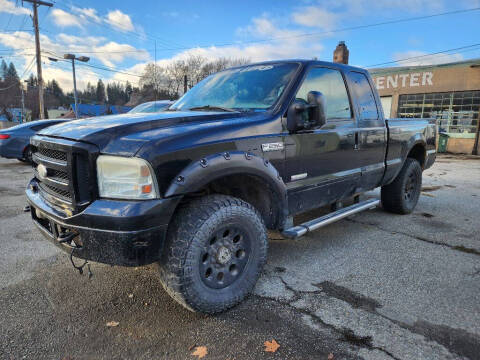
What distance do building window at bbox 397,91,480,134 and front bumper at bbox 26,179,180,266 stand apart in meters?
18.3

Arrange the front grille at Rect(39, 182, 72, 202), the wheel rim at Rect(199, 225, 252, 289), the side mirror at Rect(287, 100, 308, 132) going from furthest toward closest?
the side mirror at Rect(287, 100, 308, 132), the wheel rim at Rect(199, 225, 252, 289), the front grille at Rect(39, 182, 72, 202)

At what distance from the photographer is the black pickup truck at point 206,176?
198 cm

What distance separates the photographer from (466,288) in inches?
110

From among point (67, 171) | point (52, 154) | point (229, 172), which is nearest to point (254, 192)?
point (229, 172)

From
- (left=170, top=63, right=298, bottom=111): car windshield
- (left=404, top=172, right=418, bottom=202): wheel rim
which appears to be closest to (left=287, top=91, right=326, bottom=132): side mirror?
(left=170, top=63, right=298, bottom=111): car windshield

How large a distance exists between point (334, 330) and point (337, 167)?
1686 mm

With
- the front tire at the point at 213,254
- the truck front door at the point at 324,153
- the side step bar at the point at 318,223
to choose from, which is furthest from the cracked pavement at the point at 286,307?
the truck front door at the point at 324,153

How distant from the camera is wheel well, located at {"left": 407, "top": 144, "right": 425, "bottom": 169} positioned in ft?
16.5

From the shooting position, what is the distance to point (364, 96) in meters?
3.89

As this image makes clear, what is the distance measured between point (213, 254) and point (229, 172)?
1.92ft

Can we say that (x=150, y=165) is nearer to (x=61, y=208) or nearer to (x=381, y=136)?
(x=61, y=208)

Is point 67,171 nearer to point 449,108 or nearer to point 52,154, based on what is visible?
point 52,154

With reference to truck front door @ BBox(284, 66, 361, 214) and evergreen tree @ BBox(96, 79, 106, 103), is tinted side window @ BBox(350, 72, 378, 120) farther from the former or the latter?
evergreen tree @ BBox(96, 79, 106, 103)

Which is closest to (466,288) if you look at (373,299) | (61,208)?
(373,299)
